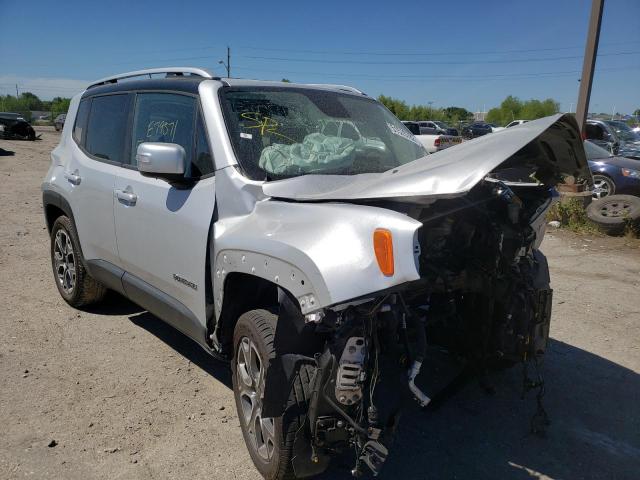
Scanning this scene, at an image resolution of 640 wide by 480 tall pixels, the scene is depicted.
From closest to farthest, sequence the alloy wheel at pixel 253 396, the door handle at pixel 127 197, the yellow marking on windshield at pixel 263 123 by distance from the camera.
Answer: the alloy wheel at pixel 253 396, the yellow marking on windshield at pixel 263 123, the door handle at pixel 127 197

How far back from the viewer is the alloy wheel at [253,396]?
254cm

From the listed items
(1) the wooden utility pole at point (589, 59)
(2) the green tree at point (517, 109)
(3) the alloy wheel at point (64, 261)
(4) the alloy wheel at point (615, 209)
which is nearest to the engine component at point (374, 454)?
(3) the alloy wheel at point (64, 261)

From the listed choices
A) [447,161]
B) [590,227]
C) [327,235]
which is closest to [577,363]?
[447,161]

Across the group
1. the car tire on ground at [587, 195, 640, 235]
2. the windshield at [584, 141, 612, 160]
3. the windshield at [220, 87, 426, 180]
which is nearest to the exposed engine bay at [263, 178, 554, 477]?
the windshield at [220, 87, 426, 180]

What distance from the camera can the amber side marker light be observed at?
2.00 m

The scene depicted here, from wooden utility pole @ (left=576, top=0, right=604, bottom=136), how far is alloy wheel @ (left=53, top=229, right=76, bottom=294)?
881 centimetres

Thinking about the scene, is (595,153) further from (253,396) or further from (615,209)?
(253,396)

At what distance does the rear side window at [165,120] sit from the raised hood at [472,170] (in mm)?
875

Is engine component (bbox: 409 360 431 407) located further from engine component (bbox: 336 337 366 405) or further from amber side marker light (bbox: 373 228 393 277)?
amber side marker light (bbox: 373 228 393 277)

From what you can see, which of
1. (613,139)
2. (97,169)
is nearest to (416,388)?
(97,169)

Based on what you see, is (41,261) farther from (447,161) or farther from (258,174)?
(447,161)

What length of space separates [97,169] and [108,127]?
0.36 meters

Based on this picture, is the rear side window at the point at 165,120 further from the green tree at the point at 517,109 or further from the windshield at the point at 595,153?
the green tree at the point at 517,109

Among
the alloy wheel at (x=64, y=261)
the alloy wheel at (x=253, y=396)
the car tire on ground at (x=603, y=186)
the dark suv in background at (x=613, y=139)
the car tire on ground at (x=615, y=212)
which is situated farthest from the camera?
the dark suv in background at (x=613, y=139)
